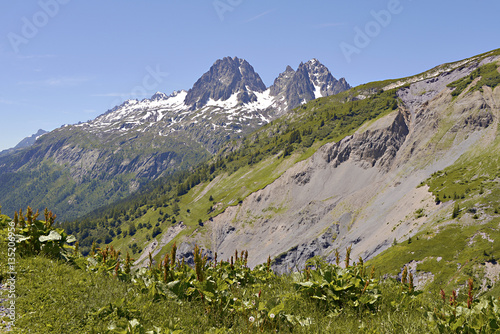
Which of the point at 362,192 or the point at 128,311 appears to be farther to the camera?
the point at 362,192

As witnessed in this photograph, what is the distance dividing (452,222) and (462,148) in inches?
2417

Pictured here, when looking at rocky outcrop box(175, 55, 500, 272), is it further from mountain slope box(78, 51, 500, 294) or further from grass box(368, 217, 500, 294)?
grass box(368, 217, 500, 294)

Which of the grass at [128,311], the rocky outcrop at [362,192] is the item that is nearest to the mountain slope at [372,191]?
the rocky outcrop at [362,192]

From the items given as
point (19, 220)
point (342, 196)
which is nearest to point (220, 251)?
point (342, 196)

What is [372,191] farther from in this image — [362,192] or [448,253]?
[448,253]

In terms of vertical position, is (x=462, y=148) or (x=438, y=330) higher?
(x=438, y=330)

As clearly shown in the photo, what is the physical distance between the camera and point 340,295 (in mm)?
7344

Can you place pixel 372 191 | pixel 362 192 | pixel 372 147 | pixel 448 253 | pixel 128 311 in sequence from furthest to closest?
pixel 372 147
pixel 362 192
pixel 372 191
pixel 448 253
pixel 128 311

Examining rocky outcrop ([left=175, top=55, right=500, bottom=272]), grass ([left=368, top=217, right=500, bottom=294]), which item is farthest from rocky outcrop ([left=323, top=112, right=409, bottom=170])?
grass ([left=368, top=217, right=500, bottom=294])

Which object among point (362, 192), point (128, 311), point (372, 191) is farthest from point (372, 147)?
point (128, 311)

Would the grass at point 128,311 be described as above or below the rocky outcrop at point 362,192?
above

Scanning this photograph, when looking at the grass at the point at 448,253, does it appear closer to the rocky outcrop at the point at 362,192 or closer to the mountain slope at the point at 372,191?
the mountain slope at the point at 372,191

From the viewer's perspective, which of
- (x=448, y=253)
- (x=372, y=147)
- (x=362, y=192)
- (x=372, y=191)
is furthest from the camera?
(x=372, y=147)

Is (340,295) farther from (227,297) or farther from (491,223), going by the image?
(491,223)
